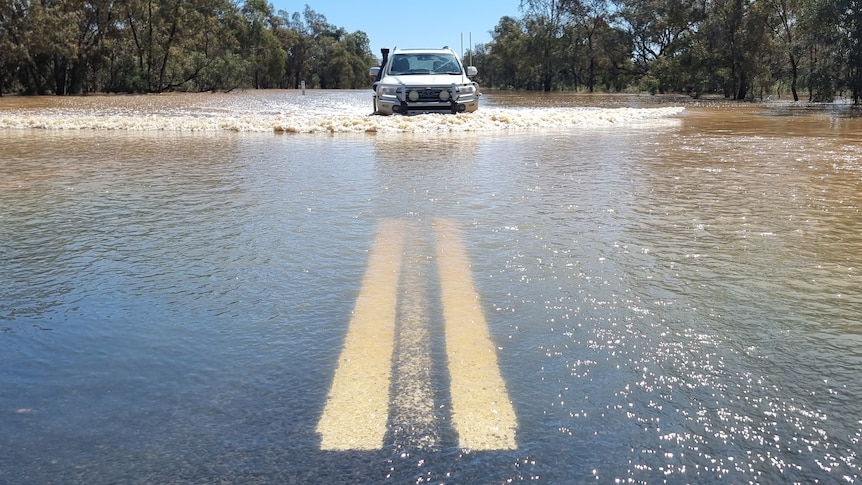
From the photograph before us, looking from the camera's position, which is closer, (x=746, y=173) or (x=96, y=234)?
(x=96, y=234)

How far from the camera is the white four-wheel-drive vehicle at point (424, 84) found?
45.3ft

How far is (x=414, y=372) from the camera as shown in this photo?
2318 mm

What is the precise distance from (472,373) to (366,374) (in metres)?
0.34

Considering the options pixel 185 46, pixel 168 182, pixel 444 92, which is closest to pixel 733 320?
pixel 168 182

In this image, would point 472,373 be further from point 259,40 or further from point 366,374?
point 259,40

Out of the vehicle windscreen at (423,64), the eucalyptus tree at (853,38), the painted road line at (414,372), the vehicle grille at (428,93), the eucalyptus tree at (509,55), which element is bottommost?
the painted road line at (414,372)

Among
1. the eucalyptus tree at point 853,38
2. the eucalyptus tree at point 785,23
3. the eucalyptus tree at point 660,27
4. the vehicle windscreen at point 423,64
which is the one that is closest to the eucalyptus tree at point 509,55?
the eucalyptus tree at point 660,27

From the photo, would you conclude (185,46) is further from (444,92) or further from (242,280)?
(242,280)

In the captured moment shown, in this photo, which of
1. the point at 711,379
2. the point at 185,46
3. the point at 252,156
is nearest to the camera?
the point at 711,379

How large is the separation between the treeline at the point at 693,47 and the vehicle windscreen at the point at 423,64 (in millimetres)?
13231

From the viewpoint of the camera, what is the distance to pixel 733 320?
2.73m

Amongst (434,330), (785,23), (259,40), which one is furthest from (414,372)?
(259,40)

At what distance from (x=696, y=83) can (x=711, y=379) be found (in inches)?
1532

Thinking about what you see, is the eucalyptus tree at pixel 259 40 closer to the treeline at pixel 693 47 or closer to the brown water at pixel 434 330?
the treeline at pixel 693 47
